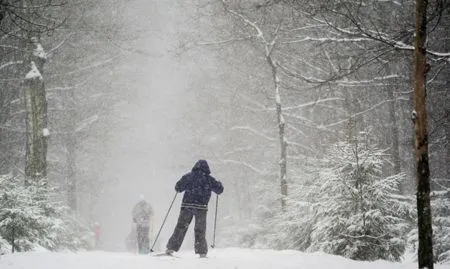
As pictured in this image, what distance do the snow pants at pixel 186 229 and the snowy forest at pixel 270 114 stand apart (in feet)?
7.67

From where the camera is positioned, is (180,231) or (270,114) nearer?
(180,231)

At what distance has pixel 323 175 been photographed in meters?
10.4

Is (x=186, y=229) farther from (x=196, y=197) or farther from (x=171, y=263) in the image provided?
(x=171, y=263)

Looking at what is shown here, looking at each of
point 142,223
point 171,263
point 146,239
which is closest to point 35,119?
point 142,223

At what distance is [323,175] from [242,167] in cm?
1528

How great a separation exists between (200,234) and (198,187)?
0.92 meters

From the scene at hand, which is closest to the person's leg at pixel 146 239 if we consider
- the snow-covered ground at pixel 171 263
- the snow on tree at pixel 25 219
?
the snow on tree at pixel 25 219

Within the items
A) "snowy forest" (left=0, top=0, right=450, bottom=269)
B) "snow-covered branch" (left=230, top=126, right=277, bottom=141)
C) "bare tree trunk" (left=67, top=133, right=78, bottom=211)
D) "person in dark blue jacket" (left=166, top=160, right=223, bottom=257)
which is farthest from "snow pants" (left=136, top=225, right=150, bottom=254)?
"snow-covered branch" (left=230, top=126, right=277, bottom=141)

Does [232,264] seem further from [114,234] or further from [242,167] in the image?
[114,234]

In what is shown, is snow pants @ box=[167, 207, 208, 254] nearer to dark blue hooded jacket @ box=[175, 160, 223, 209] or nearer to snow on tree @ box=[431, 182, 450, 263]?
dark blue hooded jacket @ box=[175, 160, 223, 209]

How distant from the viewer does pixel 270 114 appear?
23.5 meters

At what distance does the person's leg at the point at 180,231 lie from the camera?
9.22 m

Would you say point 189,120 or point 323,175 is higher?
point 189,120

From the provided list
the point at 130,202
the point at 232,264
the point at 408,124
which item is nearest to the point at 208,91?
the point at 408,124
